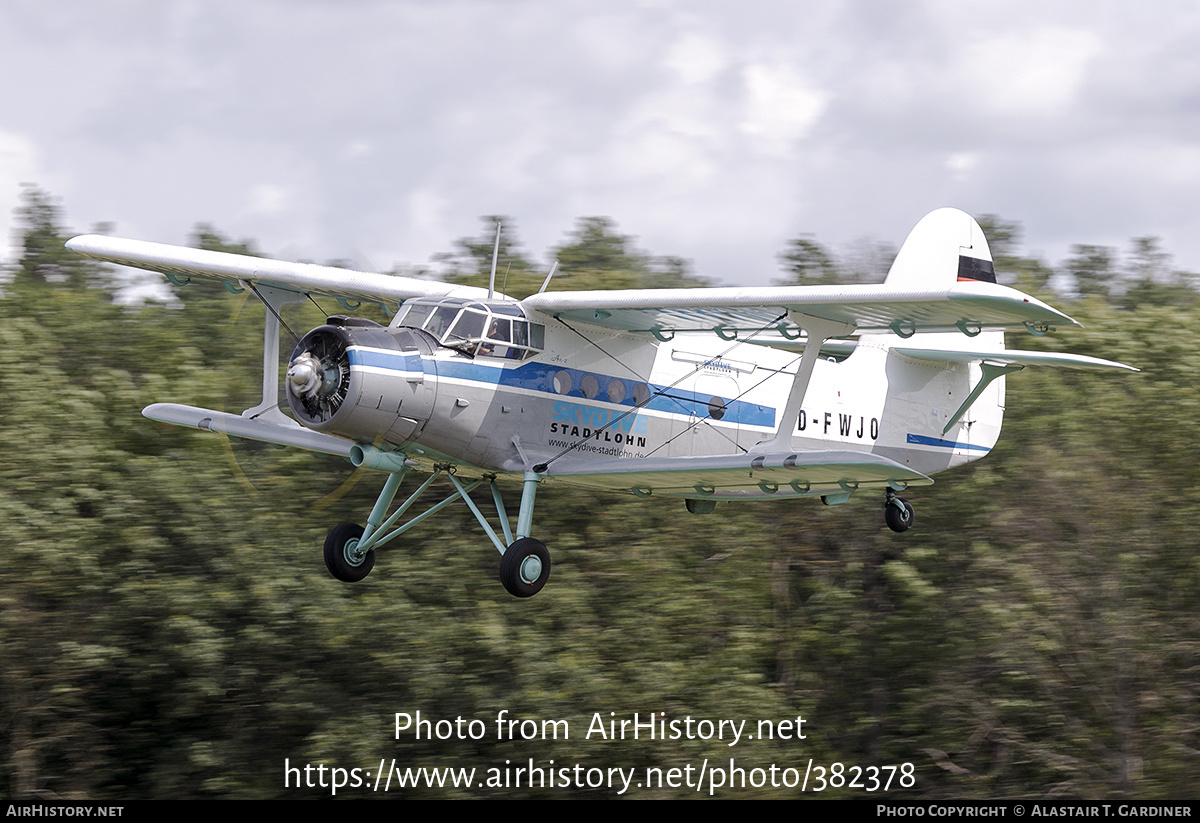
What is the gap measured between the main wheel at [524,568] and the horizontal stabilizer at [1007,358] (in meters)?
5.55

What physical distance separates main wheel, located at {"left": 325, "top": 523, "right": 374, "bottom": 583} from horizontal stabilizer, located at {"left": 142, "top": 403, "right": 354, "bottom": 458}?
79 centimetres

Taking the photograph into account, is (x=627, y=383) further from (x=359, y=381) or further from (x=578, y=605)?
(x=578, y=605)

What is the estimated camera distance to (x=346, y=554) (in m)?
12.7

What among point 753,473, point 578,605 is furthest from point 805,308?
point 578,605

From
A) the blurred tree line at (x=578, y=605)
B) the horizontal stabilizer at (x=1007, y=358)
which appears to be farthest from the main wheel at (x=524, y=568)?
the blurred tree line at (x=578, y=605)

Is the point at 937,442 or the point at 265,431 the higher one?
the point at 937,442

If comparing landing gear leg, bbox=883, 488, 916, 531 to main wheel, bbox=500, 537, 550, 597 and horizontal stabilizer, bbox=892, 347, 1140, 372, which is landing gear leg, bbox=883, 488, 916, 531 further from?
main wheel, bbox=500, 537, 550, 597

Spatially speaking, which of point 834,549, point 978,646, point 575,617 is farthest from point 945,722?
point 575,617

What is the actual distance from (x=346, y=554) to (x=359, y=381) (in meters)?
2.49

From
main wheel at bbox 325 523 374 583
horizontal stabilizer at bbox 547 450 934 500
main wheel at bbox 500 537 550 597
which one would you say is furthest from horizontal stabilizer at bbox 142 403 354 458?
horizontal stabilizer at bbox 547 450 934 500

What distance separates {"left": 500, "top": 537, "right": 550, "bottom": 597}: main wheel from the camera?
11492 mm

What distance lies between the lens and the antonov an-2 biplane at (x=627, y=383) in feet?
36.3
